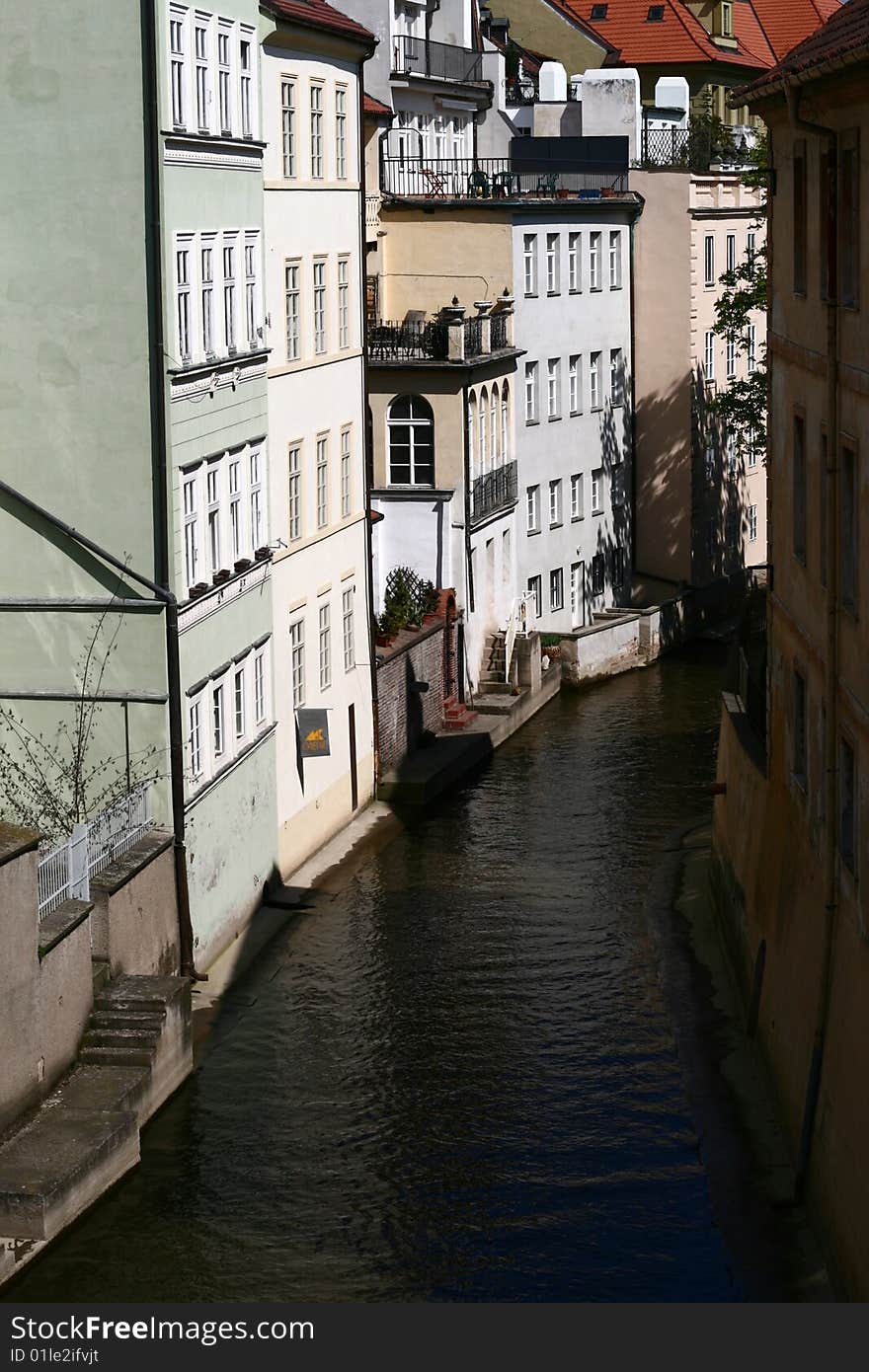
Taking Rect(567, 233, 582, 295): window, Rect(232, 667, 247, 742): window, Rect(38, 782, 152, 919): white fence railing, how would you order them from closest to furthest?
Rect(38, 782, 152, 919): white fence railing → Rect(232, 667, 247, 742): window → Rect(567, 233, 582, 295): window

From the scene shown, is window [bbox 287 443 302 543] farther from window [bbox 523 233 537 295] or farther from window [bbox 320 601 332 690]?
window [bbox 523 233 537 295]

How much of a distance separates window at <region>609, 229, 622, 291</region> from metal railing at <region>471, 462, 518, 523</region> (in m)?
9.93

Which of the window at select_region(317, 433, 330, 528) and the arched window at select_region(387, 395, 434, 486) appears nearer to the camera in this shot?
the window at select_region(317, 433, 330, 528)

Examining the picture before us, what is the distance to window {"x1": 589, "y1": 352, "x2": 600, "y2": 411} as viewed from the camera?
6600 centimetres

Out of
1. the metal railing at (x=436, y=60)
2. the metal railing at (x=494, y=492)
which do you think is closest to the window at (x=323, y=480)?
the metal railing at (x=494, y=492)

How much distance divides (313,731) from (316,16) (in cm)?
1159

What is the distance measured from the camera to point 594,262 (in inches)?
2579

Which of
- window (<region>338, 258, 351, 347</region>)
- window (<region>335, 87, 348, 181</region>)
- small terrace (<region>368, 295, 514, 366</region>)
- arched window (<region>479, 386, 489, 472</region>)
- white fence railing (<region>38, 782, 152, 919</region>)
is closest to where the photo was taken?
white fence railing (<region>38, 782, 152, 919</region>)

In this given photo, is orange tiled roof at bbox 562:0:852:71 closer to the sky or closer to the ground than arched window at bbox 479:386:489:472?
closer to the sky

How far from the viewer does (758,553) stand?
76.8 meters

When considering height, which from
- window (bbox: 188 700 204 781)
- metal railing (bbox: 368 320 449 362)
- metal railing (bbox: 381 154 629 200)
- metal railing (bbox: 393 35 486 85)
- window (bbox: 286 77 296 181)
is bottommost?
window (bbox: 188 700 204 781)

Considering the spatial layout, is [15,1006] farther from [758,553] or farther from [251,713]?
[758,553]

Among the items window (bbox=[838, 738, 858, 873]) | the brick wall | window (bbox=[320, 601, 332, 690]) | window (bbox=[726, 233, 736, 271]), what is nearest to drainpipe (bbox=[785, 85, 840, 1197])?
window (bbox=[838, 738, 858, 873])

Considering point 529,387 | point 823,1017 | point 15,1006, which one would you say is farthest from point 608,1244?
point 529,387
